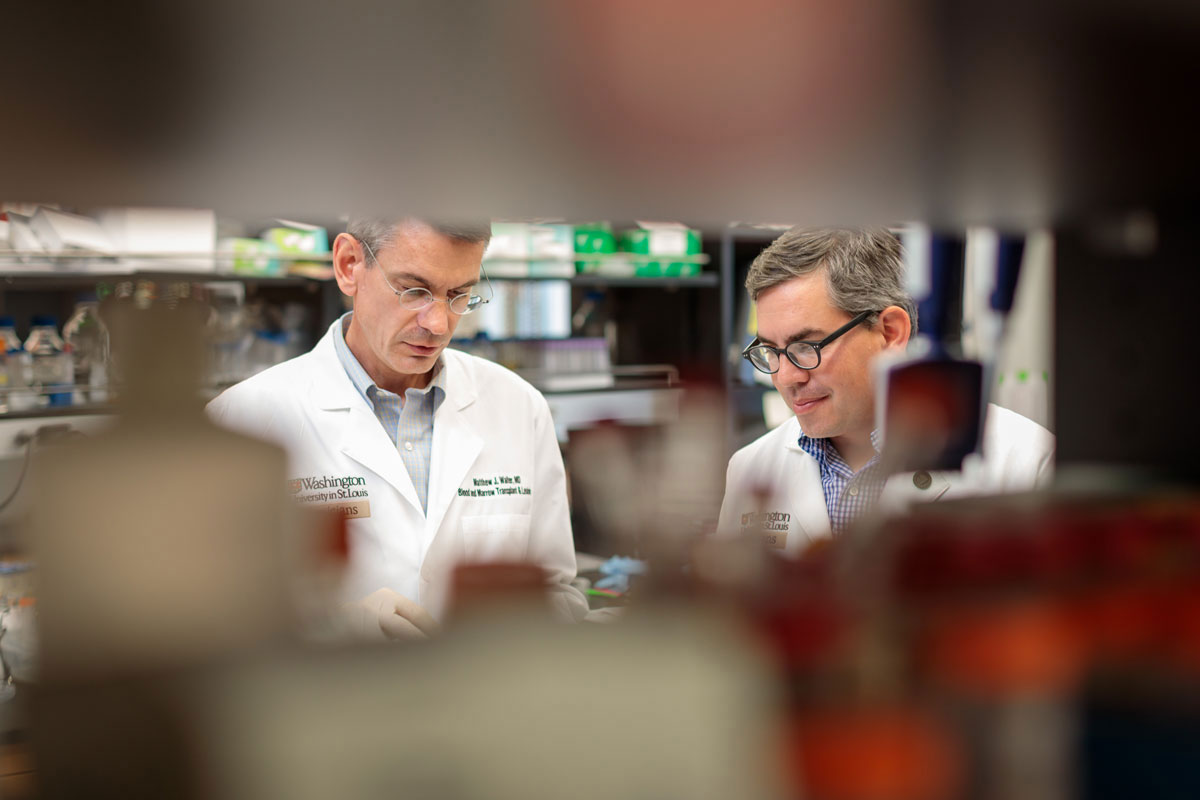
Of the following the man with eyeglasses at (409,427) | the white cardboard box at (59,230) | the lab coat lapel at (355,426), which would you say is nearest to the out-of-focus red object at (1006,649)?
the man with eyeglasses at (409,427)

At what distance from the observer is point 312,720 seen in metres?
0.26

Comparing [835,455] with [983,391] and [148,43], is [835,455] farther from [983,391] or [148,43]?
[148,43]

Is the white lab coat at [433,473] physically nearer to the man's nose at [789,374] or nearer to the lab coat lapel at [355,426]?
the lab coat lapel at [355,426]

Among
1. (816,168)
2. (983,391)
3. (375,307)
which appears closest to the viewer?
Answer: (816,168)

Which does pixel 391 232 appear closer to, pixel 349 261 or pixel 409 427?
pixel 349 261

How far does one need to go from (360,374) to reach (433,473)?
0.86 ft

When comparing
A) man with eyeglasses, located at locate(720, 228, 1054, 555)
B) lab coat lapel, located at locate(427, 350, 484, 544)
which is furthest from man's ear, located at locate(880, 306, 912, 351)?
lab coat lapel, located at locate(427, 350, 484, 544)

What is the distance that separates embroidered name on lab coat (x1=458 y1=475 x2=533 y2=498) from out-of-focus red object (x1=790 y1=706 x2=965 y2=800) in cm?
173

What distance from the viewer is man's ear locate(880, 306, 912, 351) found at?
5.86 feet

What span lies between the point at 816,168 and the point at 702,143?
9 centimetres

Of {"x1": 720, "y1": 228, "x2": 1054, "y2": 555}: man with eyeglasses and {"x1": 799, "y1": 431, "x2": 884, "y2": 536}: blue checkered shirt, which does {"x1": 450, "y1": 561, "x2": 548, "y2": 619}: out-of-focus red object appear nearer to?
{"x1": 720, "y1": 228, "x2": 1054, "y2": 555}: man with eyeglasses

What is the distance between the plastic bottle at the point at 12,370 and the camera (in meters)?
2.70

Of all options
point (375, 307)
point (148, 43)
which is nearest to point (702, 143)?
point (148, 43)

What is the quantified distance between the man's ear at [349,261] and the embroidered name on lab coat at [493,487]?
1.53 ft
